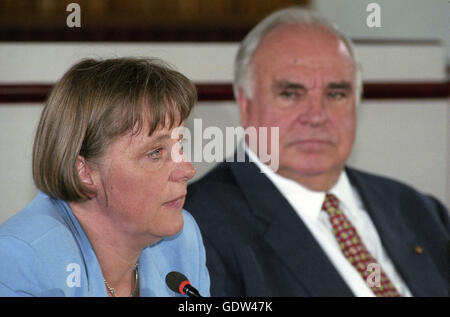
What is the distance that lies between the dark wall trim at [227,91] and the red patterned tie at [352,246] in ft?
0.60

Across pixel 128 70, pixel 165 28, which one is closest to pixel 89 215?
pixel 128 70

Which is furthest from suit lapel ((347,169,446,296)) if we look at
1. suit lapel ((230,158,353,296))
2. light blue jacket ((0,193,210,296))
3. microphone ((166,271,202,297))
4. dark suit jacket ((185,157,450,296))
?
light blue jacket ((0,193,210,296))

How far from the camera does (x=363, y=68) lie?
1047mm

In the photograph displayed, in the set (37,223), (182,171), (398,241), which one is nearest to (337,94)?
(398,241)

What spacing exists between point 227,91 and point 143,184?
0.78 feet

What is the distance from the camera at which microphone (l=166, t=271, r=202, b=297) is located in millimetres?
764

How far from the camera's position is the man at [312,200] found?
3.09 feet

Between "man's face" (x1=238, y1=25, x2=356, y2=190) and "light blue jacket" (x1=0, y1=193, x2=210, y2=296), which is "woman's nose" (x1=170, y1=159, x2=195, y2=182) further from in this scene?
"man's face" (x1=238, y1=25, x2=356, y2=190)

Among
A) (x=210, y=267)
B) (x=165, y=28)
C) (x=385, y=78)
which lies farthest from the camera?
(x=165, y=28)

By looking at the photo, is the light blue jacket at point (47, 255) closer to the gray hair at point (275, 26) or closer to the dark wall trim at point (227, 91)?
the dark wall trim at point (227, 91)

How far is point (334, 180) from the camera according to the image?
1.07 meters

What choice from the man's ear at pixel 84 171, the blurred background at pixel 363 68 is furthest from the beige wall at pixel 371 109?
the man's ear at pixel 84 171

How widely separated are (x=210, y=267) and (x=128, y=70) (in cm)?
29
